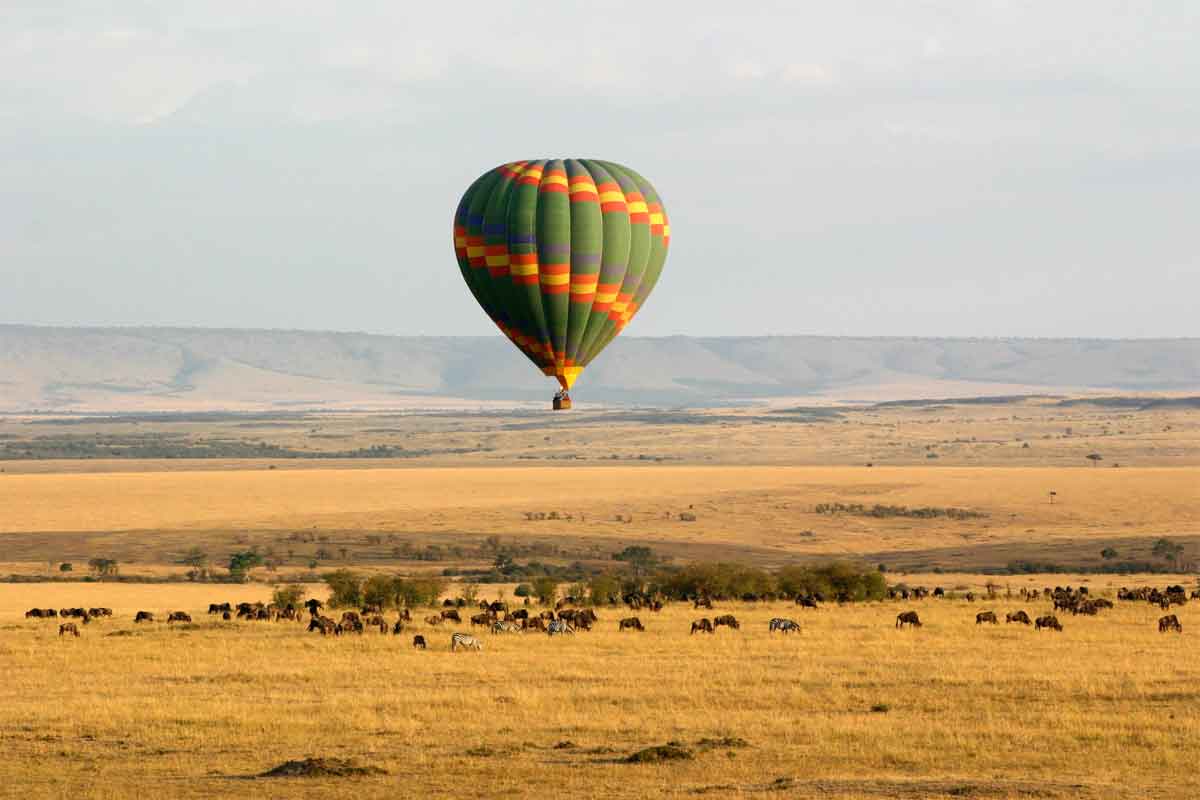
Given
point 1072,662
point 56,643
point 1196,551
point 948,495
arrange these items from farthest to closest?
point 948,495 < point 1196,551 < point 56,643 < point 1072,662

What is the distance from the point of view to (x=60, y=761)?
26469 mm

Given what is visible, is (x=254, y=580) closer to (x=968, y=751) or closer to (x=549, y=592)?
(x=549, y=592)

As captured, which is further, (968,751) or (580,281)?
(580,281)

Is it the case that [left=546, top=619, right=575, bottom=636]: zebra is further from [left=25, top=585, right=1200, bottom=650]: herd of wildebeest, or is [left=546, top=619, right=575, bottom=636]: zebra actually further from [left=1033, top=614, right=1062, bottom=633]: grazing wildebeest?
[left=1033, top=614, right=1062, bottom=633]: grazing wildebeest

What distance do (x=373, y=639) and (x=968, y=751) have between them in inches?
775

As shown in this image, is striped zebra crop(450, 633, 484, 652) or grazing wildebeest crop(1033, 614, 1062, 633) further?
grazing wildebeest crop(1033, 614, 1062, 633)

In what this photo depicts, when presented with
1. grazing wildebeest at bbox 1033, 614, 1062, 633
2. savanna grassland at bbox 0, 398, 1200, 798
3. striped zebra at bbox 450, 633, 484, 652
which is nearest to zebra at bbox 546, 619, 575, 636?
savanna grassland at bbox 0, 398, 1200, 798

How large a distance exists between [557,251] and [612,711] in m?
17.3

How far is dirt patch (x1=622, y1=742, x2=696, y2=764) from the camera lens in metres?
25.7

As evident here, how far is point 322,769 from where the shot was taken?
971 inches

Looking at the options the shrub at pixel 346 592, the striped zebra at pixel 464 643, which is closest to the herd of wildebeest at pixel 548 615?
the striped zebra at pixel 464 643

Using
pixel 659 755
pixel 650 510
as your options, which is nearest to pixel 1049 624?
pixel 659 755

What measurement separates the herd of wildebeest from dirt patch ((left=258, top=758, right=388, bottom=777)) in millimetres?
15700

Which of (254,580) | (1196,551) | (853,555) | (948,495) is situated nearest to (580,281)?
(254,580)
